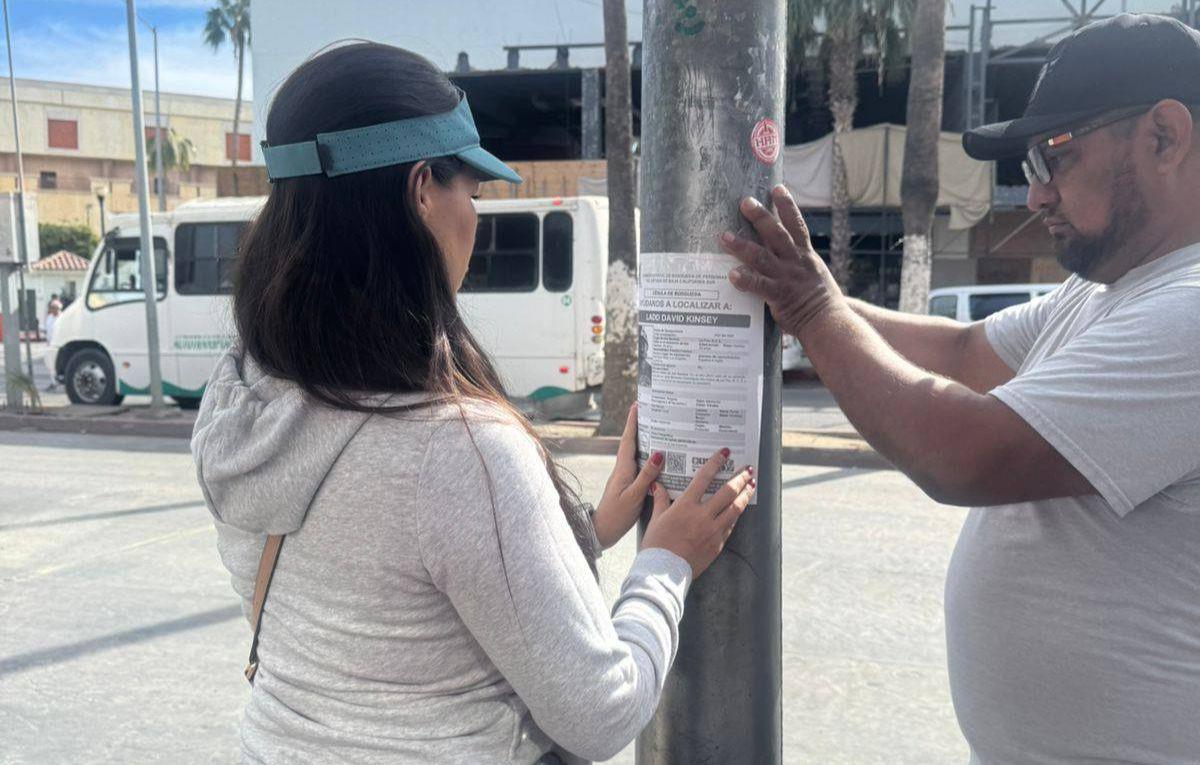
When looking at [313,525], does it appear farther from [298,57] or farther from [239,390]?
[298,57]

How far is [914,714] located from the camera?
3850mm

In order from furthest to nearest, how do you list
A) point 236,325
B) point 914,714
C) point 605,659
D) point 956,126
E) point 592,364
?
1. point 956,126
2. point 592,364
3. point 914,714
4. point 236,325
5. point 605,659

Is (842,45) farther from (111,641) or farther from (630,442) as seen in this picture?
(630,442)

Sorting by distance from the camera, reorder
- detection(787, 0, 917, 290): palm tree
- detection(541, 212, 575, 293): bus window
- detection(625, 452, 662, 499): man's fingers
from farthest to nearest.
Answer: detection(787, 0, 917, 290): palm tree → detection(541, 212, 575, 293): bus window → detection(625, 452, 662, 499): man's fingers

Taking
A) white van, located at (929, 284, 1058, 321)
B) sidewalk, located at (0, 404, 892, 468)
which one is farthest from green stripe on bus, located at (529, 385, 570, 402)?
white van, located at (929, 284, 1058, 321)

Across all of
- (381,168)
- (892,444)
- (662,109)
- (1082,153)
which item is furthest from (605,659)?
(1082,153)

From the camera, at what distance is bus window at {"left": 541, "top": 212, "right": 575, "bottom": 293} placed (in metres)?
12.7

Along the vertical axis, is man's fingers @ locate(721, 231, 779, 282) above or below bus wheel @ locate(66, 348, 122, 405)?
above

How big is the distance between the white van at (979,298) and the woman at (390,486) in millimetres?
15223

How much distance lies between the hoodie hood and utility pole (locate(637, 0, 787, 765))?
0.72 metres

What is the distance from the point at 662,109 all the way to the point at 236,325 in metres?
0.83

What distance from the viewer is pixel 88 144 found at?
184 ft

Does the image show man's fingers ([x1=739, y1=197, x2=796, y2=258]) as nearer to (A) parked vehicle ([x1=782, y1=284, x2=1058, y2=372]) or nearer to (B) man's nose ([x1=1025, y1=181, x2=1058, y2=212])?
(B) man's nose ([x1=1025, y1=181, x2=1058, y2=212])

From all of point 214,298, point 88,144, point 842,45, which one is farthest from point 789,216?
point 88,144
